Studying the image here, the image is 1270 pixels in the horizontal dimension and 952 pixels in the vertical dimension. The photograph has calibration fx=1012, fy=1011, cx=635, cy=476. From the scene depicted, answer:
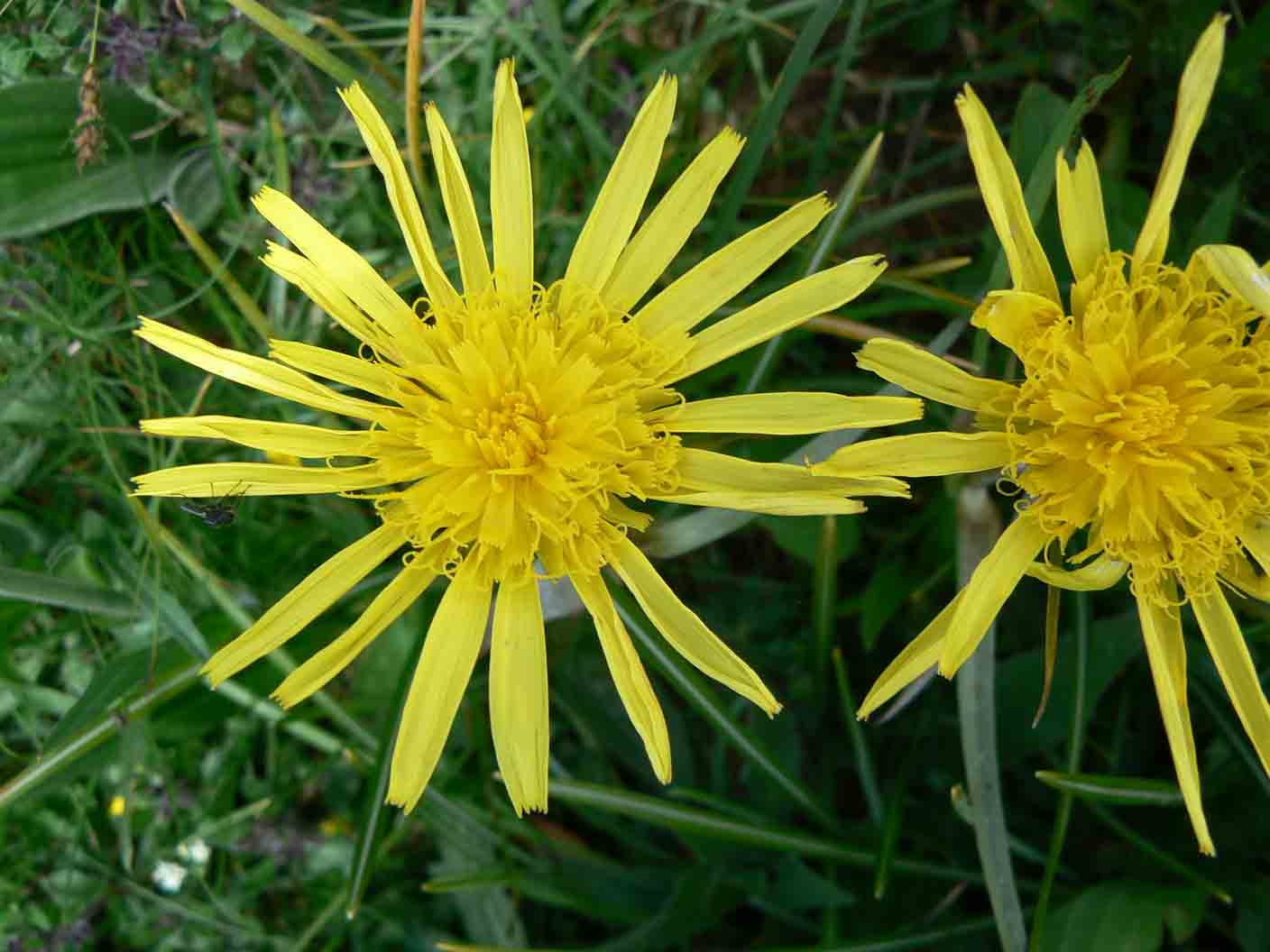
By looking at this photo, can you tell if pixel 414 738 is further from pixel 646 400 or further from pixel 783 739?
pixel 783 739

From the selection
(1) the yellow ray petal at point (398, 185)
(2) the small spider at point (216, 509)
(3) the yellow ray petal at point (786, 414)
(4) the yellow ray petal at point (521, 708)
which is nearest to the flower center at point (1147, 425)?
(3) the yellow ray petal at point (786, 414)

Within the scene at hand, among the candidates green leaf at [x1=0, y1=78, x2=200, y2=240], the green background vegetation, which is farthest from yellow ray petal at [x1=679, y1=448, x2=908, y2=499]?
green leaf at [x1=0, y1=78, x2=200, y2=240]

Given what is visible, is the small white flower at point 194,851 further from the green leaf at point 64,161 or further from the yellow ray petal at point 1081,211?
the yellow ray petal at point 1081,211

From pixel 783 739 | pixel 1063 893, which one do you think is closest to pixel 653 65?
pixel 783 739

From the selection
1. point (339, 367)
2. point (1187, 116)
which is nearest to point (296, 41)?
point (339, 367)

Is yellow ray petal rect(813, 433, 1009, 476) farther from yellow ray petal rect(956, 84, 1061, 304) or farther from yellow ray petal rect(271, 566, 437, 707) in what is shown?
yellow ray petal rect(271, 566, 437, 707)
